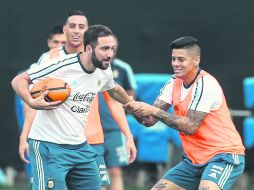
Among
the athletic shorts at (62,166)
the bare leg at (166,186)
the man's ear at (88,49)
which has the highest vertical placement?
the man's ear at (88,49)

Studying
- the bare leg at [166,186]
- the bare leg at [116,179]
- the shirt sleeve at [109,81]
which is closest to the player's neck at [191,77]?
the shirt sleeve at [109,81]

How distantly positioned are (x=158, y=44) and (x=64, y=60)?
13.9 feet

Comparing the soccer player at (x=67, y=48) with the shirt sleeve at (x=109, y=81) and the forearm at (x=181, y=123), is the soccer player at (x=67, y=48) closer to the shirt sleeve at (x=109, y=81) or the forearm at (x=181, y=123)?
the shirt sleeve at (x=109, y=81)

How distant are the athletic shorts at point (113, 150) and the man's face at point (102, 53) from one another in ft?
8.04

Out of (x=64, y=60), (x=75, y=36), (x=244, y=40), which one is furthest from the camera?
(x=244, y=40)

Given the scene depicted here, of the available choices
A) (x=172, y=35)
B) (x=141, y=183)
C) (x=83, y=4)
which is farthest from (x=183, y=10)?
(x=141, y=183)

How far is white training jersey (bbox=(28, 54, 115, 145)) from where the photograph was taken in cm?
874

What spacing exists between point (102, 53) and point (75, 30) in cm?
130

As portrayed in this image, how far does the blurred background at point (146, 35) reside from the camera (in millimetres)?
12703

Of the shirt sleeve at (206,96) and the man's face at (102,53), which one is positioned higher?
the man's face at (102,53)

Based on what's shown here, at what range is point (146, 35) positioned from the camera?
1291 centimetres

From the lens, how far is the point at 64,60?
28.8 ft

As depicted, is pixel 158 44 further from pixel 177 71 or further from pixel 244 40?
pixel 177 71

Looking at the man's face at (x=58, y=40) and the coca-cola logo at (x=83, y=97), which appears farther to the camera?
the man's face at (x=58, y=40)
